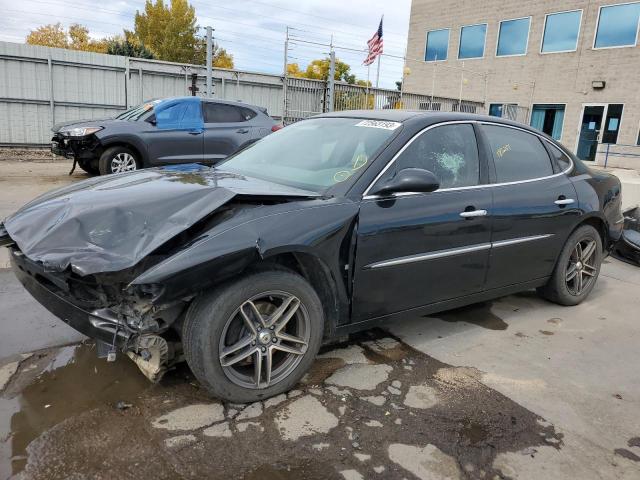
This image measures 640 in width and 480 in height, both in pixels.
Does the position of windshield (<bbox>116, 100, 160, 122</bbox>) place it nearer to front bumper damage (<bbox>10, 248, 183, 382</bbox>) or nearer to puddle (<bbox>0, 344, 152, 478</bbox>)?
puddle (<bbox>0, 344, 152, 478</bbox>)

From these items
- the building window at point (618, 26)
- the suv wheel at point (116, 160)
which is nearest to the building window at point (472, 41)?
the building window at point (618, 26)

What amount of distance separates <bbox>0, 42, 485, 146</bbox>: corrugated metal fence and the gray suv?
5697 mm

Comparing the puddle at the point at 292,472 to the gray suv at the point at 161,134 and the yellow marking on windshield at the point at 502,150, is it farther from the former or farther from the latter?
the gray suv at the point at 161,134

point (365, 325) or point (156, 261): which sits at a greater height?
point (156, 261)

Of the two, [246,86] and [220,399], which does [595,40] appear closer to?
[246,86]

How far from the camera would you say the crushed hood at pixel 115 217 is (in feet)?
8.08

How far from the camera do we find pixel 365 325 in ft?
10.6

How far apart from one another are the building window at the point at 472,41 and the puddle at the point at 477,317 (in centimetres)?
2283

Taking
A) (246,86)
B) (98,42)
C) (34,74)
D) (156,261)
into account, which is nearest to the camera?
(156,261)

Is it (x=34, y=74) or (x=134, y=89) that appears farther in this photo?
(x=134, y=89)

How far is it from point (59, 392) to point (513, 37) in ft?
81.3

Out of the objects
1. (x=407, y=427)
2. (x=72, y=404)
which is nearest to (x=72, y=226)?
(x=72, y=404)

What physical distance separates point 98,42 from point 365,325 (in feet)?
168

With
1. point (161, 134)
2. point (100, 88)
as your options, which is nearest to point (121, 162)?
point (161, 134)
